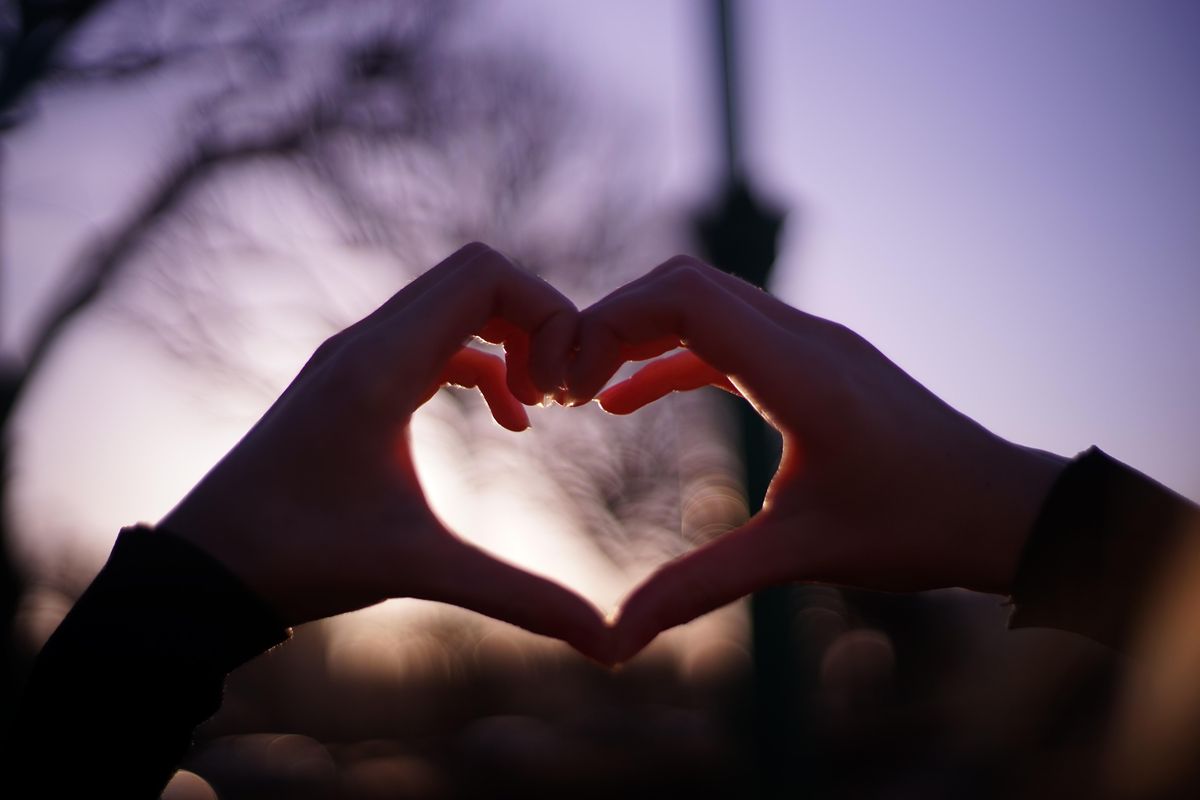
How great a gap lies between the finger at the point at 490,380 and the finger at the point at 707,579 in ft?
2.13

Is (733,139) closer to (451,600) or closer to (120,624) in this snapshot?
(451,600)

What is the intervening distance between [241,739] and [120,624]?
17.9m

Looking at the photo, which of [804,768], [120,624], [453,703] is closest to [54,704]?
[120,624]

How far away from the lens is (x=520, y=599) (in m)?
1.35

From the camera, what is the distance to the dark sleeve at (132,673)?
1122 mm

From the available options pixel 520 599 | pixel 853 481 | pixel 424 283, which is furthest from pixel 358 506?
pixel 853 481

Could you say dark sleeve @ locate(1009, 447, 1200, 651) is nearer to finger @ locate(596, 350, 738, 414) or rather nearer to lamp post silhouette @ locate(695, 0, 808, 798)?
finger @ locate(596, 350, 738, 414)

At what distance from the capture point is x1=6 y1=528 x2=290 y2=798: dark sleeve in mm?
1122

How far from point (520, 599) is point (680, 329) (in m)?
0.54

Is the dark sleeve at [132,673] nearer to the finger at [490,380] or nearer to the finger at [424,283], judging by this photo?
the finger at [424,283]

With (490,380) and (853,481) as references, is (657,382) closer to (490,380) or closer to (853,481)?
(490,380)

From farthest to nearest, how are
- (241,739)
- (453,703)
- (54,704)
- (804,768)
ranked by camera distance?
(453,703), (241,739), (804,768), (54,704)

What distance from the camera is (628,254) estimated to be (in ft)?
31.6

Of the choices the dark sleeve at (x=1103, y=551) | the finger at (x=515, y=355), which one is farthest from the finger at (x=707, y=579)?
the finger at (x=515, y=355)
